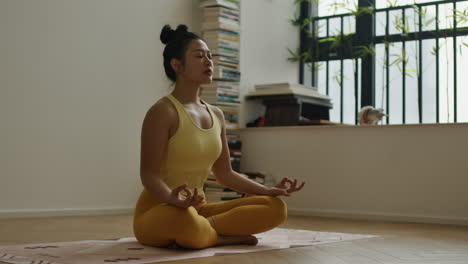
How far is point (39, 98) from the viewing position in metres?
4.31

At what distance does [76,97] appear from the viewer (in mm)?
4535

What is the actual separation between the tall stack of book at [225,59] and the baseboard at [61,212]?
1.07m

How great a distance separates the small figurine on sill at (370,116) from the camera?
16.2 feet

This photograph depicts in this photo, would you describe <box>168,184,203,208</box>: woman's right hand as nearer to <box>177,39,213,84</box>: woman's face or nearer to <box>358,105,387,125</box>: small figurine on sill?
<box>177,39,213,84</box>: woman's face

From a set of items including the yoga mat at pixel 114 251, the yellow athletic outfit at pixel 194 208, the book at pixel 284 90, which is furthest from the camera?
the book at pixel 284 90

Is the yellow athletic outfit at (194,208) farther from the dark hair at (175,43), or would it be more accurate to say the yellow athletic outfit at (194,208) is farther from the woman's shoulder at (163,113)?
the dark hair at (175,43)

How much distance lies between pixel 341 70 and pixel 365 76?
0.26 metres

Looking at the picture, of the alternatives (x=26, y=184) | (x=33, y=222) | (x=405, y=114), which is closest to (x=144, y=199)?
(x=33, y=222)

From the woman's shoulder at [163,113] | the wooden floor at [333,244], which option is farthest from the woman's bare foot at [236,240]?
the woman's shoulder at [163,113]

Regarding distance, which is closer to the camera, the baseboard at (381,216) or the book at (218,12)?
the baseboard at (381,216)

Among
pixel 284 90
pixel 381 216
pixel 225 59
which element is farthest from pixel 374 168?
pixel 225 59

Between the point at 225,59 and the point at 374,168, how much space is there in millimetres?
1533

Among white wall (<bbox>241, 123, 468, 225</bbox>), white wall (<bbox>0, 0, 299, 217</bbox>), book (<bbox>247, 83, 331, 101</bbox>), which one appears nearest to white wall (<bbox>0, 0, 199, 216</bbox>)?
white wall (<bbox>0, 0, 299, 217</bbox>)

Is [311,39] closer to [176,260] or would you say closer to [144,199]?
[144,199]
